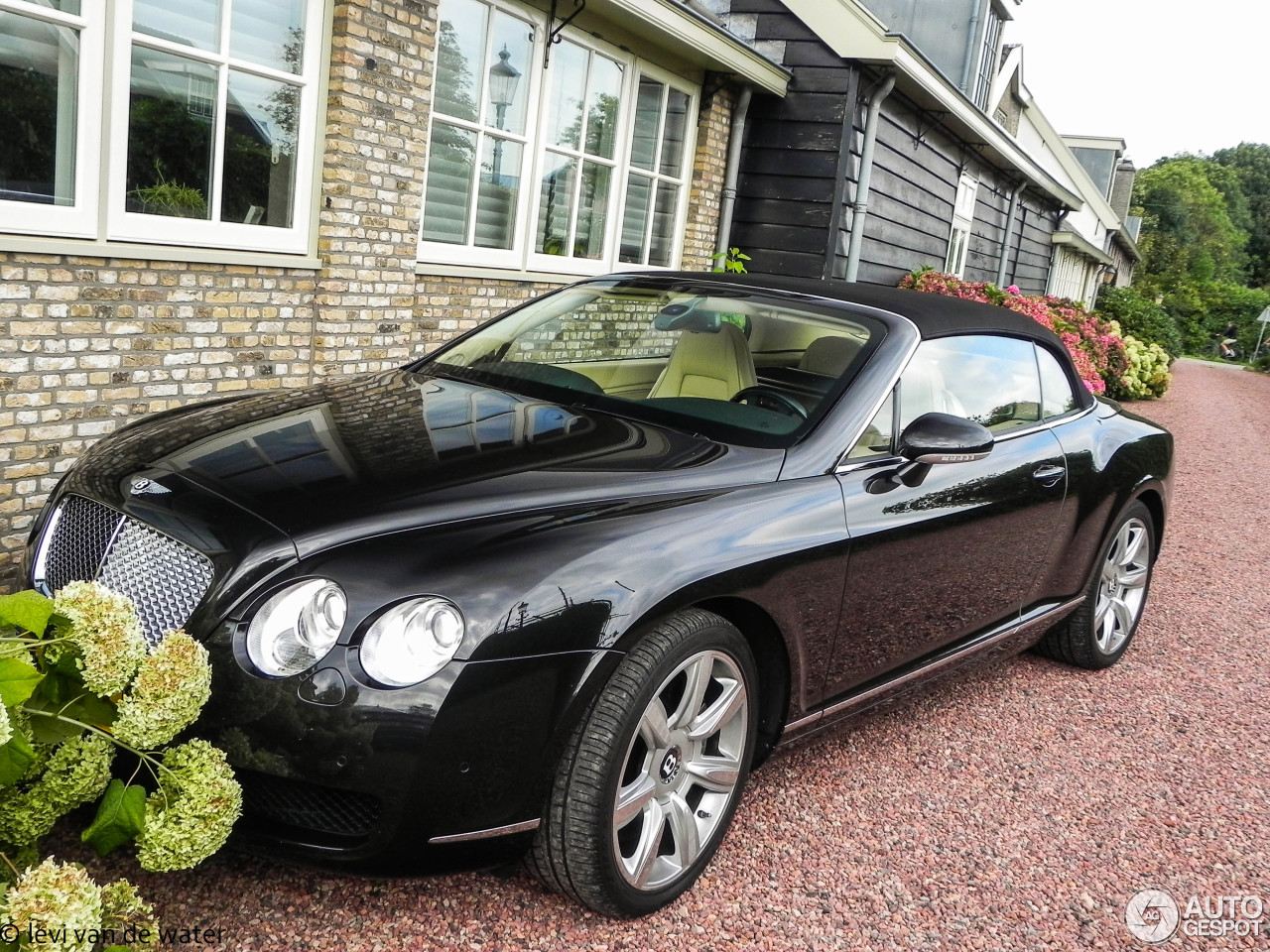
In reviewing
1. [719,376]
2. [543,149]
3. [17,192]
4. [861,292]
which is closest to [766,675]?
[719,376]

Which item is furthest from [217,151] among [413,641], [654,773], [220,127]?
[654,773]

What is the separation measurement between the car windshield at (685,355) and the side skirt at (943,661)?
0.78 meters

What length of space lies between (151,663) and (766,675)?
1.54m

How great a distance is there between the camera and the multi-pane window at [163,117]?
16.0 ft

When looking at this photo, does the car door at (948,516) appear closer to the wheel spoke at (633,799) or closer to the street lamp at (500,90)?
the wheel spoke at (633,799)

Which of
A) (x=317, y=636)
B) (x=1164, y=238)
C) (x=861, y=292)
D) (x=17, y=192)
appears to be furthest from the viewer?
(x=1164, y=238)

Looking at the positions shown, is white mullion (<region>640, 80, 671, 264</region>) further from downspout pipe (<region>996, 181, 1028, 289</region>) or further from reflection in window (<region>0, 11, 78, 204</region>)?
downspout pipe (<region>996, 181, 1028, 289</region>)

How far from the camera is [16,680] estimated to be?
199cm

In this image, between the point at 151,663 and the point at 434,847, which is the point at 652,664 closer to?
the point at 434,847

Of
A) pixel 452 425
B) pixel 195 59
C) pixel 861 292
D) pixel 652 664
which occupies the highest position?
pixel 195 59

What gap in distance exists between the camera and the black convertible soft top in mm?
3705

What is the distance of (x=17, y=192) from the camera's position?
489 centimetres

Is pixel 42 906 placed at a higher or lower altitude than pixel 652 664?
lower

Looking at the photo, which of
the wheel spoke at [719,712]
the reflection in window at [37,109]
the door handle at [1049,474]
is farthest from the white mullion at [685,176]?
the wheel spoke at [719,712]
